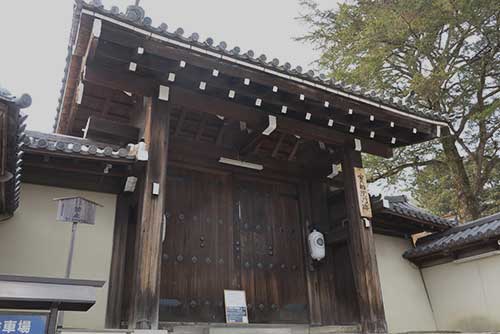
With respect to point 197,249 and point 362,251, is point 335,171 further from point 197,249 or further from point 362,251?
point 197,249

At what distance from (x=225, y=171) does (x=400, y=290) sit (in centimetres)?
431

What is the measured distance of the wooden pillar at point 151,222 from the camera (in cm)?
456

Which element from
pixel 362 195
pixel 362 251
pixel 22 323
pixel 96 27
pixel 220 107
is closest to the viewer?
pixel 22 323

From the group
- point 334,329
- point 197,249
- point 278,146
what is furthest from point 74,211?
point 334,329

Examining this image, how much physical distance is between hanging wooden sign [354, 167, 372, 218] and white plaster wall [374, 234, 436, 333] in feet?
6.50

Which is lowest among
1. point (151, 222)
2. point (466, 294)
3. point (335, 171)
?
point (466, 294)

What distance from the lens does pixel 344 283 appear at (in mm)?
7160

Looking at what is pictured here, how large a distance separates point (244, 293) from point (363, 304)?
5.78 ft

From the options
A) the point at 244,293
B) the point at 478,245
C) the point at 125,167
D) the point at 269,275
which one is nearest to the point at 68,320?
the point at 125,167

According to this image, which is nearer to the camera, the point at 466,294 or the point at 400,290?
the point at 466,294

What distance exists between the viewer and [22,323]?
3.18m

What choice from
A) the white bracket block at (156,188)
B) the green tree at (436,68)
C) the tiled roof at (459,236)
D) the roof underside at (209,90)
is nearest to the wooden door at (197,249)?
the roof underside at (209,90)

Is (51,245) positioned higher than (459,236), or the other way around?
(459,236)

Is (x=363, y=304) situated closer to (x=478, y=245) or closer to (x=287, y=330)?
(x=287, y=330)
